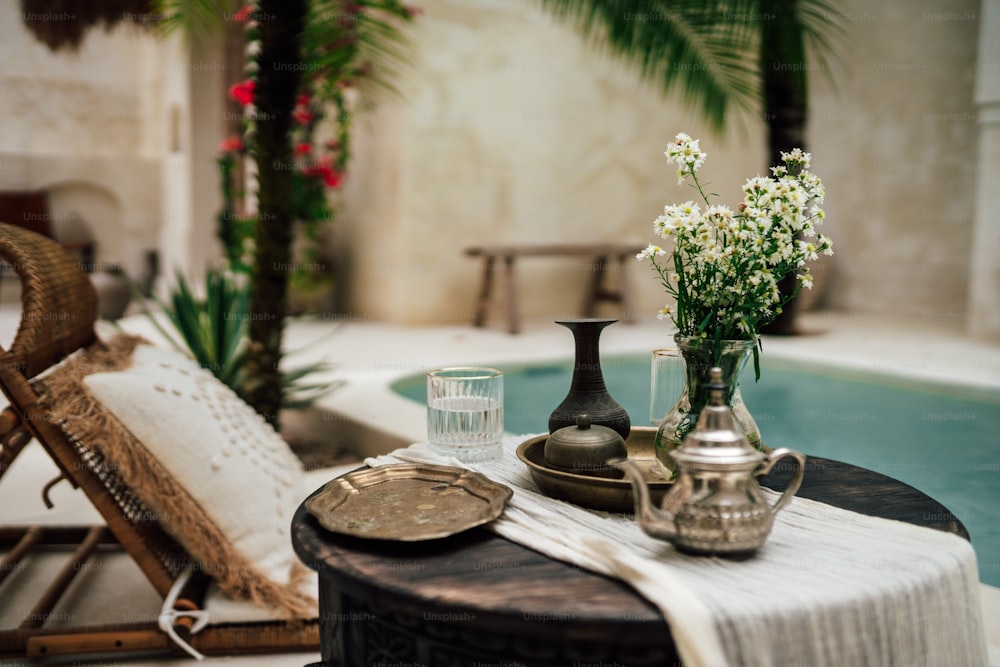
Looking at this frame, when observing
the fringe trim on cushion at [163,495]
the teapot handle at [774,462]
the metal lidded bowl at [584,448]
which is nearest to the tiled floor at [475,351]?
the fringe trim on cushion at [163,495]

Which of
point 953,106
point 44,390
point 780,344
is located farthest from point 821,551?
point 953,106

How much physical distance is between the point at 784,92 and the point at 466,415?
5393mm

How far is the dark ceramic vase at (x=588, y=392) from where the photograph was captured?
1.45 metres

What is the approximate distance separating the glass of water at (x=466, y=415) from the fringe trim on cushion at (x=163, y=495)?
0.61 metres

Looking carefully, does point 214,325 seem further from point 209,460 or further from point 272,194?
point 209,460

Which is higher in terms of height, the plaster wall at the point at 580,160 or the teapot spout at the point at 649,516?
the plaster wall at the point at 580,160

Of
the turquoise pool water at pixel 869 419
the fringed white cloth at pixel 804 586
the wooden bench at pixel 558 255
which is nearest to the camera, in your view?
the fringed white cloth at pixel 804 586

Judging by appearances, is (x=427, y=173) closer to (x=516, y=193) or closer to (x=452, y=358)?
(x=516, y=193)

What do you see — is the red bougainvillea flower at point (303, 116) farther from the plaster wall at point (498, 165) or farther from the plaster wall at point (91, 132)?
the plaster wall at point (91, 132)

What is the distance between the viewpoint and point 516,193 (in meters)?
7.56

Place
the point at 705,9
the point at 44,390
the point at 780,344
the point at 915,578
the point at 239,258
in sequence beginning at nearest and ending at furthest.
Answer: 1. the point at 915,578
2. the point at 44,390
3. the point at 705,9
4. the point at 780,344
5. the point at 239,258

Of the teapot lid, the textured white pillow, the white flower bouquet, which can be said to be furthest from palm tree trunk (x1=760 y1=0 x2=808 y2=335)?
the teapot lid

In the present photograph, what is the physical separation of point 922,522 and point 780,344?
4.91 metres

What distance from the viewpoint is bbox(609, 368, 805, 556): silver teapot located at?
1.10 meters
